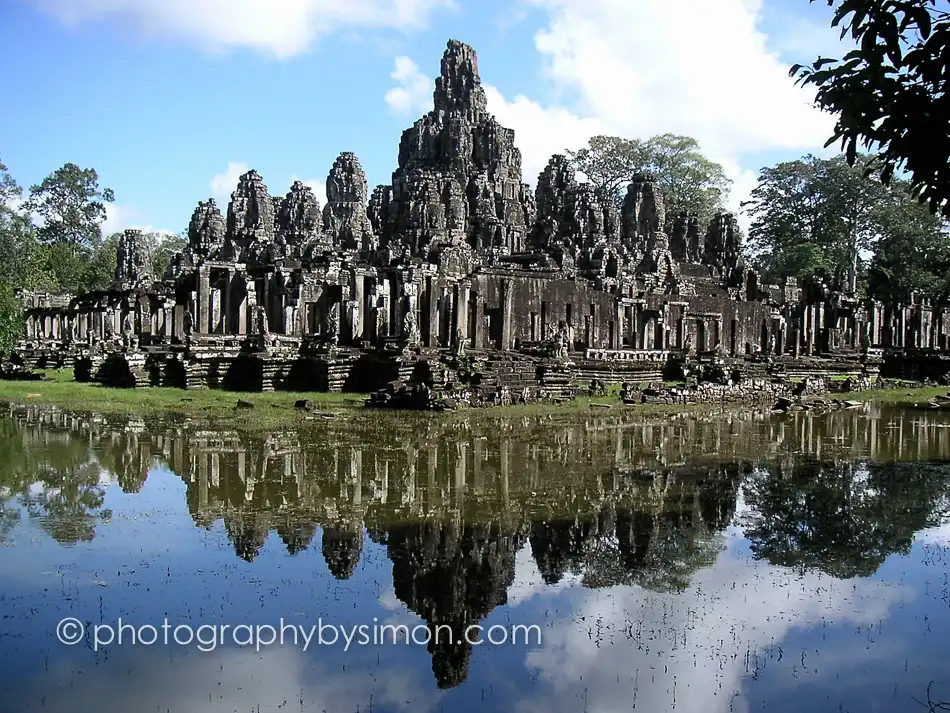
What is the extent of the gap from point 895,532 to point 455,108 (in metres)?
50.5

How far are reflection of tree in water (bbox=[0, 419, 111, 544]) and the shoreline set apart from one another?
3.29m

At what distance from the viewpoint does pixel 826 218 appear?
62.2 m

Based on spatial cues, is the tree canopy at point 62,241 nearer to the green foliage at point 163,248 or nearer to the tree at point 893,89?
the green foliage at point 163,248

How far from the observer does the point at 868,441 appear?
1717 cm

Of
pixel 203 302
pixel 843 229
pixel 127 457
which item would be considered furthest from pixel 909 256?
pixel 127 457

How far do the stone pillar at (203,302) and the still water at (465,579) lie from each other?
17.0 metres

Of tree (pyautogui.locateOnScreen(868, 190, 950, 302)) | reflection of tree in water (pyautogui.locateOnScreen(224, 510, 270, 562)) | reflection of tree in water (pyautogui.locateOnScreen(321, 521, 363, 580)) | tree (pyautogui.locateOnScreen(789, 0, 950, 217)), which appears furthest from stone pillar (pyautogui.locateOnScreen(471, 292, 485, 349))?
tree (pyautogui.locateOnScreen(868, 190, 950, 302))

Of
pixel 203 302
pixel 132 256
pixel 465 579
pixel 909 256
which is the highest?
pixel 909 256

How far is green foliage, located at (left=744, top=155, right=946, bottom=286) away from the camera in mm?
58625

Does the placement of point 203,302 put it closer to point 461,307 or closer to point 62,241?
point 461,307

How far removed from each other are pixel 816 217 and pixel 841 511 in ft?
190

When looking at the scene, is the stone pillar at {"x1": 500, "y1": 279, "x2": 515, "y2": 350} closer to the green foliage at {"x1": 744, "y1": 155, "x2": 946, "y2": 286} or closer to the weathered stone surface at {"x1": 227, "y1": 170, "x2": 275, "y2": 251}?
the weathered stone surface at {"x1": 227, "y1": 170, "x2": 275, "y2": 251}

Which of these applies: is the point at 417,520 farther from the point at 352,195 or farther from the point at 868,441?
the point at 352,195

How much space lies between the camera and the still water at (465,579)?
5445 millimetres
